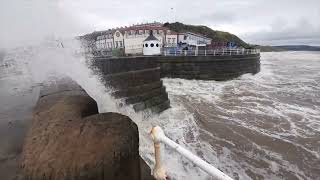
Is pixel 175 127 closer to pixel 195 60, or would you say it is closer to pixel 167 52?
pixel 195 60

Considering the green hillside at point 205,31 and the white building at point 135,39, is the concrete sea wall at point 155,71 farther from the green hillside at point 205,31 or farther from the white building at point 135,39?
the green hillside at point 205,31

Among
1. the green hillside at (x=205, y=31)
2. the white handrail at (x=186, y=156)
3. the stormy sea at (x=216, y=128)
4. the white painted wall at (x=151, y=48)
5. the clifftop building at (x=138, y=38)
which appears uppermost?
the green hillside at (x=205, y=31)

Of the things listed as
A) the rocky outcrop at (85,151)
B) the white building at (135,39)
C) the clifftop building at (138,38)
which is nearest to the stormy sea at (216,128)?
the rocky outcrop at (85,151)

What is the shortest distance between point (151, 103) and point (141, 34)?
66.8 feet

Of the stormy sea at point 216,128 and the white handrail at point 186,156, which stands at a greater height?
the white handrail at point 186,156

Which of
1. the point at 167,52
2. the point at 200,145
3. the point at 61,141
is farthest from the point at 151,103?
the point at 167,52

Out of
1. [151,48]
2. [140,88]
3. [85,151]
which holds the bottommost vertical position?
[140,88]

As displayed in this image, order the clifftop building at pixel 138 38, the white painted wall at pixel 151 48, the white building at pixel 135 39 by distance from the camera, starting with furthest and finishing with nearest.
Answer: the clifftop building at pixel 138 38
the white building at pixel 135 39
the white painted wall at pixel 151 48

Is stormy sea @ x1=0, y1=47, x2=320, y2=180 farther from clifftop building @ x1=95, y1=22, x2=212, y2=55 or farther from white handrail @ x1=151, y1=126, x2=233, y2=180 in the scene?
clifftop building @ x1=95, y1=22, x2=212, y2=55

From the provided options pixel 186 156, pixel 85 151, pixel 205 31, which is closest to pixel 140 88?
pixel 186 156

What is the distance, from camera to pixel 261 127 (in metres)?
9.21

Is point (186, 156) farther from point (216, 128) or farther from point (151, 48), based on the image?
point (151, 48)

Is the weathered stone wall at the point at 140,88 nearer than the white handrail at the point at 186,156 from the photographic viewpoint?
No

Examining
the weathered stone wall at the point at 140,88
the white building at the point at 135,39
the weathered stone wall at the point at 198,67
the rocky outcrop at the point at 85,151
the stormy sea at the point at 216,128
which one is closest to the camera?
the rocky outcrop at the point at 85,151
